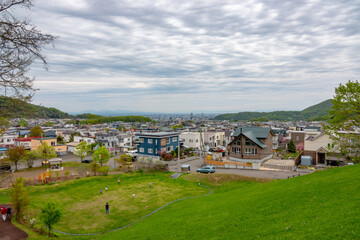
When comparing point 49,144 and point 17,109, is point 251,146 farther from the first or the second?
point 49,144

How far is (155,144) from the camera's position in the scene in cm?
5162

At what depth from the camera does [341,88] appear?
22250 millimetres

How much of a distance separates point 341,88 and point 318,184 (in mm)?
12091

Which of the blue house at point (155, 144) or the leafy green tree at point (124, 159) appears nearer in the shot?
the leafy green tree at point (124, 159)

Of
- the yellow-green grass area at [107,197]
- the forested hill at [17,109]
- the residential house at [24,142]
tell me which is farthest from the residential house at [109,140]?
the forested hill at [17,109]

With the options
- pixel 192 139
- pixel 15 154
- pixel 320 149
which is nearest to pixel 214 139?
pixel 192 139

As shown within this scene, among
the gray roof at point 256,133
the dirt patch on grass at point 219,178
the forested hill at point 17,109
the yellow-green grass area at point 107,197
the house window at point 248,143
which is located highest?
the forested hill at point 17,109

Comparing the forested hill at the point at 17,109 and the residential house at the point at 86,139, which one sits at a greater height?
the forested hill at the point at 17,109

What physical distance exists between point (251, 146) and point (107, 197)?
3016 centimetres

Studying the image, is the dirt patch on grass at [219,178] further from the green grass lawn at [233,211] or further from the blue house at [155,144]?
the blue house at [155,144]

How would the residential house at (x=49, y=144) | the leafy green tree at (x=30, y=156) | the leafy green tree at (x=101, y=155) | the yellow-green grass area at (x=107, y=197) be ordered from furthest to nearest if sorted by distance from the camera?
1. the residential house at (x=49, y=144)
2. the leafy green tree at (x=30, y=156)
3. the leafy green tree at (x=101, y=155)
4. the yellow-green grass area at (x=107, y=197)

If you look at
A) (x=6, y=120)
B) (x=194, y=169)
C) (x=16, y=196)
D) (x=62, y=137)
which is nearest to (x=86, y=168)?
(x=194, y=169)

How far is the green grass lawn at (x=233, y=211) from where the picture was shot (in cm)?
926

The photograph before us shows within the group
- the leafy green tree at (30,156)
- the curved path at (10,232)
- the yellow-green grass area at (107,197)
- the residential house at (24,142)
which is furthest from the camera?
the residential house at (24,142)
